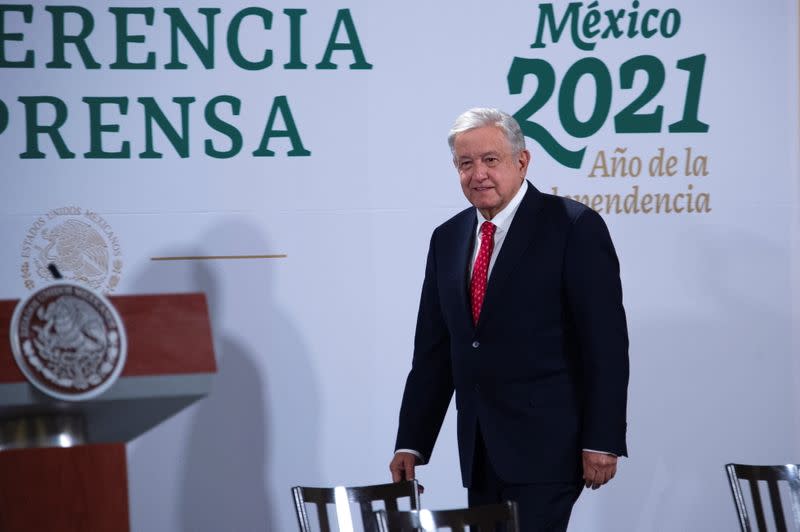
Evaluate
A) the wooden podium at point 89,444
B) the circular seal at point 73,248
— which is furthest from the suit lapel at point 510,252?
the circular seal at point 73,248

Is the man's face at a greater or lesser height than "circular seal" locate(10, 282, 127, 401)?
greater

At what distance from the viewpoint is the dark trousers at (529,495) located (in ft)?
8.95

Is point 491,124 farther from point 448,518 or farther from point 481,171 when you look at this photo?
point 448,518

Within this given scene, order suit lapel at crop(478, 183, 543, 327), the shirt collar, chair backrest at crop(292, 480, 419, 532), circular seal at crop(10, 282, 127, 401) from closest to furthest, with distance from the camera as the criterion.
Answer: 1. circular seal at crop(10, 282, 127, 401)
2. chair backrest at crop(292, 480, 419, 532)
3. suit lapel at crop(478, 183, 543, 327)
4. the shirt collar

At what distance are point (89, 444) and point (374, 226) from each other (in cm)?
254

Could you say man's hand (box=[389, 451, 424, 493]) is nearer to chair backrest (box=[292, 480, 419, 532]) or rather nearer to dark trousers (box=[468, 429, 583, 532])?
dark trousers (box=[468, 429, 583, 532])

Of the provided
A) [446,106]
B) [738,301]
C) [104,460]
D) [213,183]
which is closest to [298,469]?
[213,183]

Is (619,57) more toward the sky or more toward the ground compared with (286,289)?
more toward the sky

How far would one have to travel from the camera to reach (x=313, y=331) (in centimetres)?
413

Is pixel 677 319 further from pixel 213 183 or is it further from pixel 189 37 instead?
pixel 189 37

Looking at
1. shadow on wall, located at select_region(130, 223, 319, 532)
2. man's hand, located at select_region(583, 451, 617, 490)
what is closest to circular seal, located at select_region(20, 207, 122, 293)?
shadow on wall, located at select_region(130, 223, 319, 532)

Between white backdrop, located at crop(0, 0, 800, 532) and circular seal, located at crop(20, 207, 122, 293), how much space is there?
0.01 meters

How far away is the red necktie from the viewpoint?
112 inches

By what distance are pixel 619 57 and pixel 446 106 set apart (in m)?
0.72
